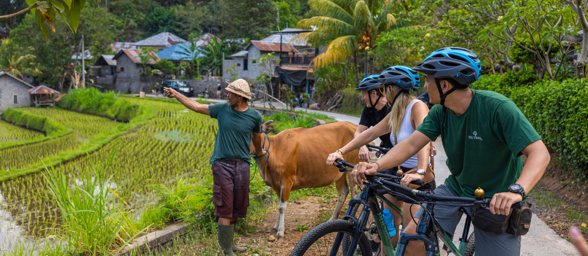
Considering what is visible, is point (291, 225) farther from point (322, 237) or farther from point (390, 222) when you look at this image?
point (322, 237)

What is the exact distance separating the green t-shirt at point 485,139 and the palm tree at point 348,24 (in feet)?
63.5

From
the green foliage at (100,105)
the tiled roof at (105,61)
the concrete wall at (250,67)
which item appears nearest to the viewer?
the green foliage at (100,105)

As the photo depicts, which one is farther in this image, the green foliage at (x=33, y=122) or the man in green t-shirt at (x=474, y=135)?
the green foliage at (x=33, y=122)

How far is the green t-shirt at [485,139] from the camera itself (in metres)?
2.21

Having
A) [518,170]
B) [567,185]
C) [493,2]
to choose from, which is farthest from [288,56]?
[518,170]

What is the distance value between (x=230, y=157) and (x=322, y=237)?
5.85 feet

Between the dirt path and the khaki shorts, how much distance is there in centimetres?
58

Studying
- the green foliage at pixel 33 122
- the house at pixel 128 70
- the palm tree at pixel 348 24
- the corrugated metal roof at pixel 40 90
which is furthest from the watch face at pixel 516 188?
the house at pixel 128 70

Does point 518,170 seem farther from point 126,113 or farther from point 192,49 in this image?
point 192,49

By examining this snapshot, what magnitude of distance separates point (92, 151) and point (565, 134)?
1452cm

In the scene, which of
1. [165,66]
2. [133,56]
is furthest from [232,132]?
[133,56]

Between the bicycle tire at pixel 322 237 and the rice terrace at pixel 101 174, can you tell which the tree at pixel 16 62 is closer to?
the rice terrace at pixel 101 174

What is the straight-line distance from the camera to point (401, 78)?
3393 millimetres

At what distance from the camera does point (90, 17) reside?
1420 inches
